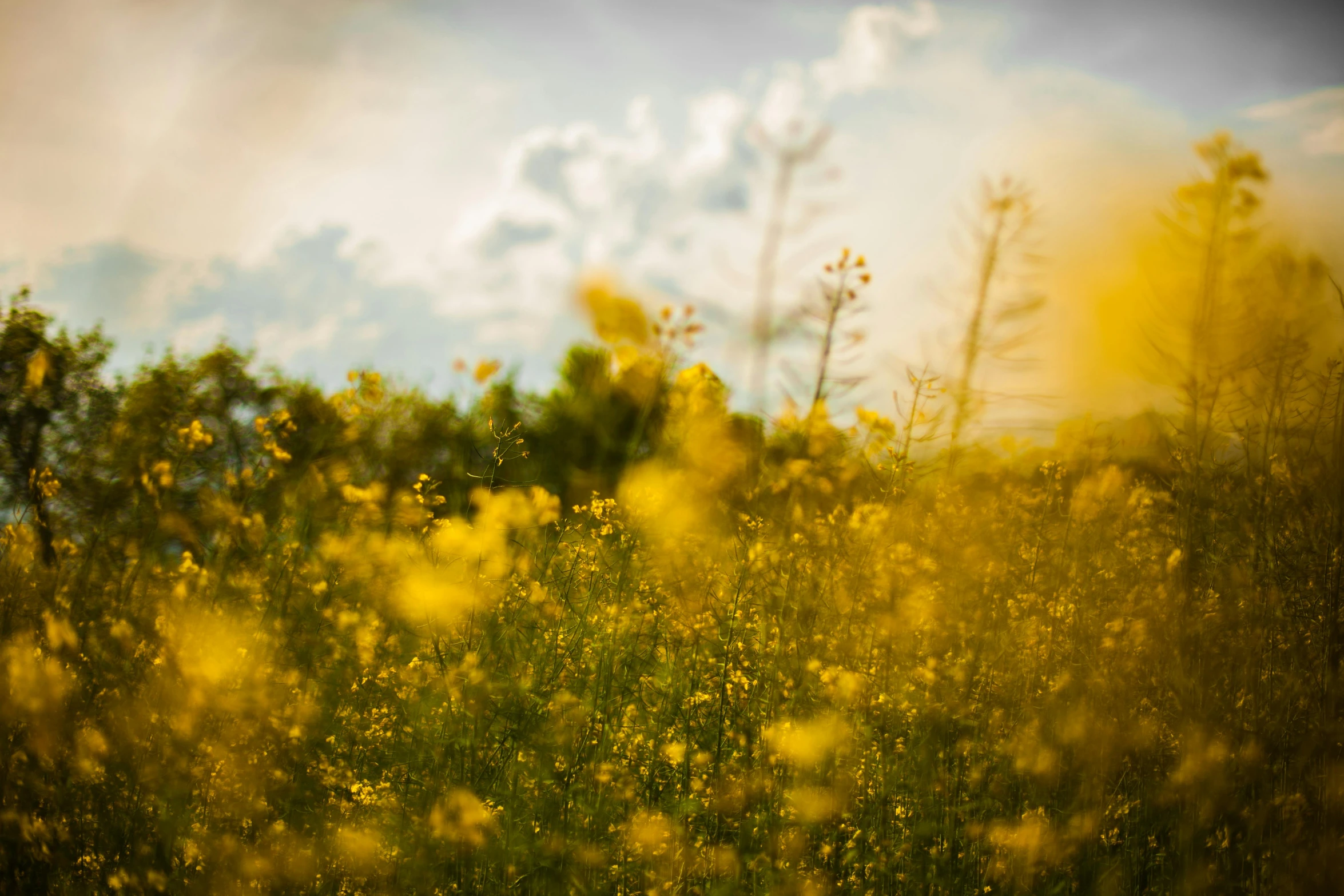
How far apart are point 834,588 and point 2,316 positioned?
4111mm

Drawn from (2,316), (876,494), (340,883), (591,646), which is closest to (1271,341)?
(876,494)

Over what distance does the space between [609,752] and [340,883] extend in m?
0.87

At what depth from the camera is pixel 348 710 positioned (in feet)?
9.47

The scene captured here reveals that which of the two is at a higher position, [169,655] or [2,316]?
[2,316]

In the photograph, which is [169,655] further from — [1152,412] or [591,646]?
[1152,412]

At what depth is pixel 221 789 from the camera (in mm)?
2350

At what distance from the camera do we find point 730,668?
2.46 meters

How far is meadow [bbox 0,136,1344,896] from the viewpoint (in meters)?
1.83

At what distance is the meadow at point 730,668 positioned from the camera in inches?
72.0

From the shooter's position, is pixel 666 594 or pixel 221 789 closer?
pixel 221 789

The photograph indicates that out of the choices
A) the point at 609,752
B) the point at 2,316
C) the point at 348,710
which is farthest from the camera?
the point at 2,316

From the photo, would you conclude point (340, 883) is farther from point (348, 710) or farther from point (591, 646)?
point (591, 646)

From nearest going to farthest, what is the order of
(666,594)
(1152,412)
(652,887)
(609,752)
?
(1152,412)
(652,887)
(609,752)
(666,594)

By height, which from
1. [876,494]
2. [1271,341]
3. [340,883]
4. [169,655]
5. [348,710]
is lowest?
[340,883]
